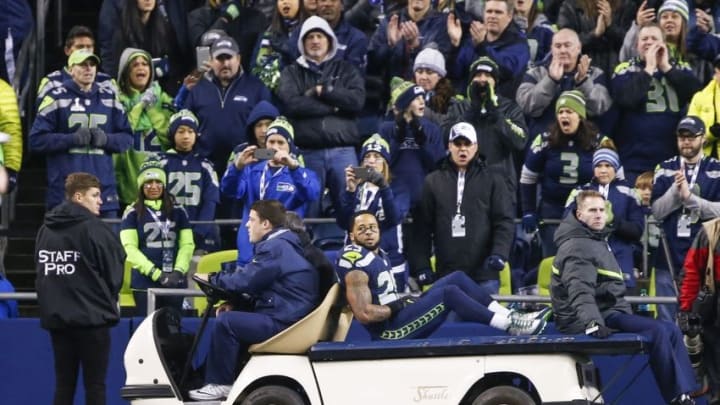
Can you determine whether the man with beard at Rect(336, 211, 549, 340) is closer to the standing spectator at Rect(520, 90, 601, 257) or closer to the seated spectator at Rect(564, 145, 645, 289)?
the seated spectator at Rect(564, 145, 645, 289)

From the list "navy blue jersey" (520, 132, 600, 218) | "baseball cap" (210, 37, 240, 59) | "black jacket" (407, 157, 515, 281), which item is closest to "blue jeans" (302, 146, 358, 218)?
"baseball cap" (210, 37, 240, 59)

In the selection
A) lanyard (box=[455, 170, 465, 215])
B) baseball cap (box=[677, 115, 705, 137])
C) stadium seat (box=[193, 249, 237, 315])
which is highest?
baseball cap (box=[677, 115, 705, 137])

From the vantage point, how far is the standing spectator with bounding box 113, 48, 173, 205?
2016 cm

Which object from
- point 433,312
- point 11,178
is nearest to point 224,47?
point 11,178

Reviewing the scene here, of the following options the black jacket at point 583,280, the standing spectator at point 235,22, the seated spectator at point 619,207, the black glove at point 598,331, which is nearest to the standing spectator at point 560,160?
the seated spectator at point 619,207

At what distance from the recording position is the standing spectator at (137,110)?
20.2 m

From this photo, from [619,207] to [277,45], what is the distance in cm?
385


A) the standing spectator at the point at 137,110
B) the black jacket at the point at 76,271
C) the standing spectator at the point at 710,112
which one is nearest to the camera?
the black jacket at the point at 76,271

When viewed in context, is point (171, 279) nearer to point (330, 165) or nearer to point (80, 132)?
point (80, 132)

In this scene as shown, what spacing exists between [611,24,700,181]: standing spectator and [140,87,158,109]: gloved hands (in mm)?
4093

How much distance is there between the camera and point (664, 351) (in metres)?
16.2

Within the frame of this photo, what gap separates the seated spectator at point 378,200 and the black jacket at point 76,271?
2191 millimetres

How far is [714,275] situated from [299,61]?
5.21 meters

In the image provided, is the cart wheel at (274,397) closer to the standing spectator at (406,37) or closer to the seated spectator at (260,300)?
the seated spectator at (260,300)
